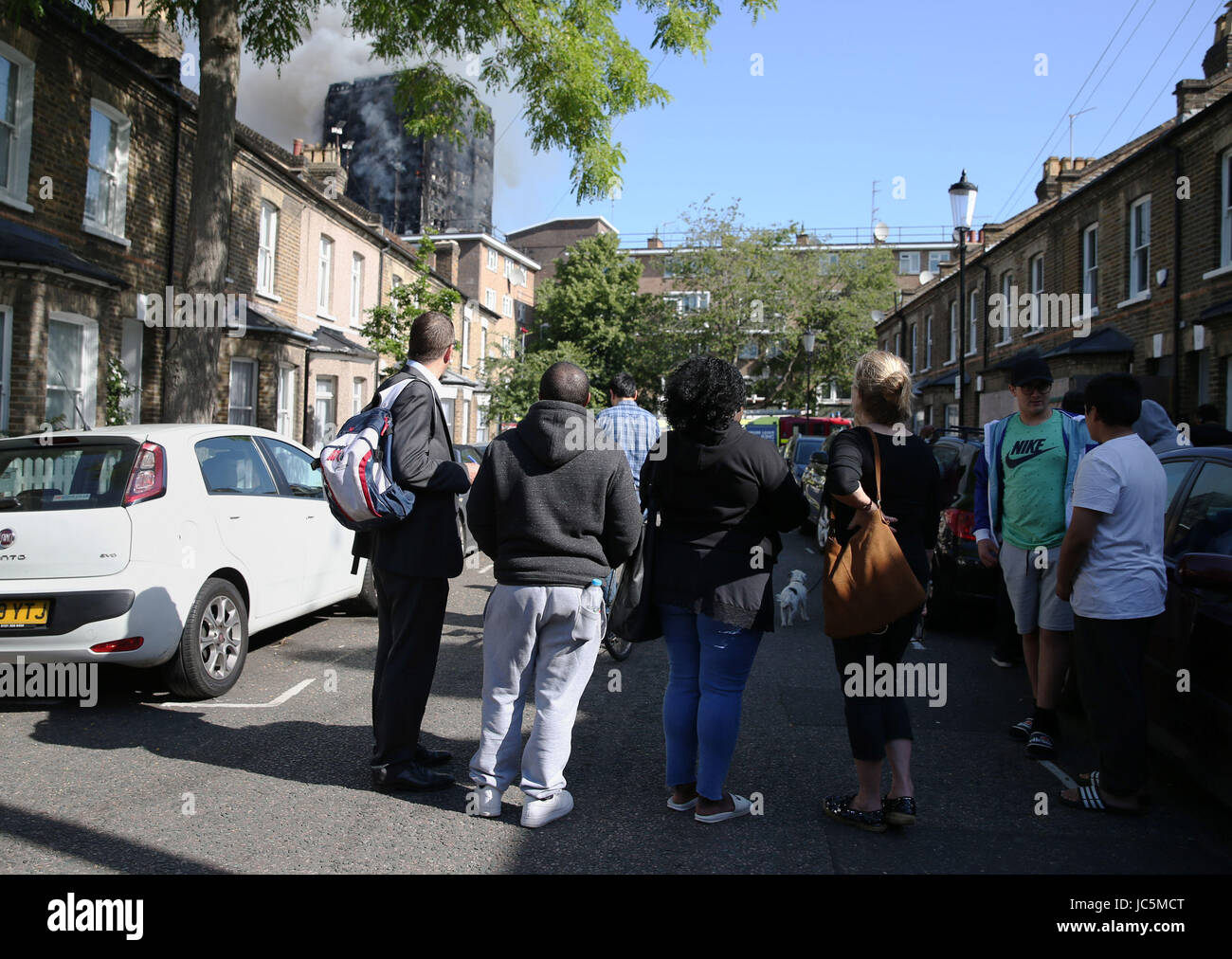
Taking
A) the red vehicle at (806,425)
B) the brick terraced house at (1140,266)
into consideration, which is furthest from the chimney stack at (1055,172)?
the red vehicle at (806,425)

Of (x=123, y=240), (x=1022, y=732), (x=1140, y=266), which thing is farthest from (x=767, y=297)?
(x=1022, y=732)

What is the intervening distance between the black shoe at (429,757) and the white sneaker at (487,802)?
550 millimetres

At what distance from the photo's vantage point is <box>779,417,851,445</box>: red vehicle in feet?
108

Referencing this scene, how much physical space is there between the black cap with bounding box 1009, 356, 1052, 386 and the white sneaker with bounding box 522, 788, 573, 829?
3.25 m

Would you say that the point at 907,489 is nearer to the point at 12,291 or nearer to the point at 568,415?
the point at 568,415

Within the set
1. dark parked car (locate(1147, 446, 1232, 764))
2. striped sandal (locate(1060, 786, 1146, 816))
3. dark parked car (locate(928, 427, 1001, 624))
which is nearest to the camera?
dark parked car (locate(1147, 446, 1232, 764))

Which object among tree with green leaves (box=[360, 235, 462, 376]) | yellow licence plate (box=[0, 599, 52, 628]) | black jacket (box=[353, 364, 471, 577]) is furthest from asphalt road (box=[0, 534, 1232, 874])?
tree with green leaves (box=[360, 235, 462, 376])

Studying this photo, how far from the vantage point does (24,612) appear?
5.10 metres

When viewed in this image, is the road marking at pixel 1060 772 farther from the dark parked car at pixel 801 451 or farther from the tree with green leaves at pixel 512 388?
the tree with green leaves at pixel 512 388

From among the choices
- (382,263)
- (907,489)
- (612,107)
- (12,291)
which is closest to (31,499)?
(907,489)

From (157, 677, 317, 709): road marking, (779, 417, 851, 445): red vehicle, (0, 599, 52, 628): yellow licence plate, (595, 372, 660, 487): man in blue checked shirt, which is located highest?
(779, 417, 851, 445): red vehicle

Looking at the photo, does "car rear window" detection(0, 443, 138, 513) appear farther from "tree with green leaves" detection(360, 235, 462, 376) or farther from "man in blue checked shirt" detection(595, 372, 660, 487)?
"tree with green leaves" detection(360, 235, 462, 376)

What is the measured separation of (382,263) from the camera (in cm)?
2692
